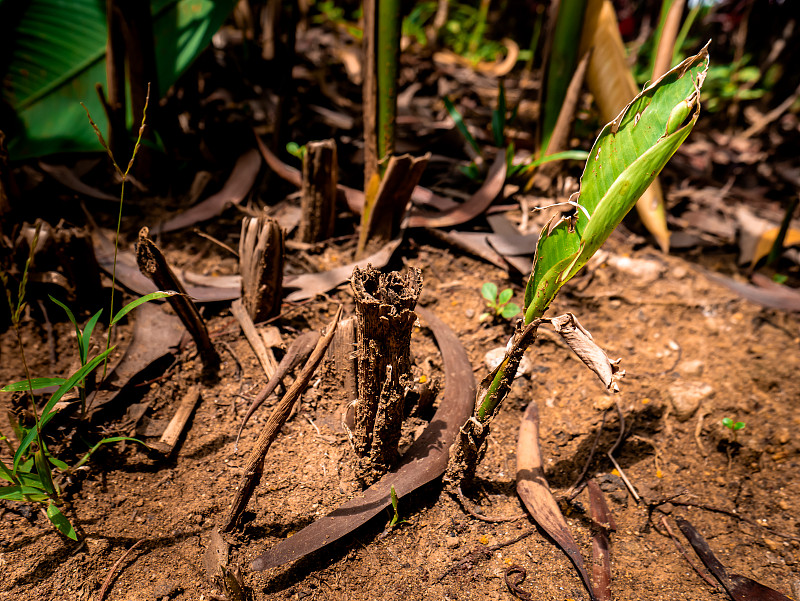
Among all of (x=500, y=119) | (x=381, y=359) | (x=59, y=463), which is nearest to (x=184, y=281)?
(x=59, y=463)

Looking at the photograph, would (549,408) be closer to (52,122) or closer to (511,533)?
(511,533)

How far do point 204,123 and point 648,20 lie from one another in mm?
2705

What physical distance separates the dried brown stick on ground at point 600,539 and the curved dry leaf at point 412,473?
1.08 feet

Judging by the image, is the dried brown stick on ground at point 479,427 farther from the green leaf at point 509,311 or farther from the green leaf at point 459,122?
the green leaf at point 459,122

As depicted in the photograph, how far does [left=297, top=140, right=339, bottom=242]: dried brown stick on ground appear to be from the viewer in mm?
1395

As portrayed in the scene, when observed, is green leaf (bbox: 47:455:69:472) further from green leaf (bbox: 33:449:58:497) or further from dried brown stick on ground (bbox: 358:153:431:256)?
dried brown stick on ground (bbox: 358:153:431:256)

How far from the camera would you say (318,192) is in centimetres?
148

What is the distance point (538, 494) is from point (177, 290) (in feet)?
3.00

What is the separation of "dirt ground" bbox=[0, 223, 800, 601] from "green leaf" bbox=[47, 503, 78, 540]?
0.06m

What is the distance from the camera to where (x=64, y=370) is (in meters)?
1.24

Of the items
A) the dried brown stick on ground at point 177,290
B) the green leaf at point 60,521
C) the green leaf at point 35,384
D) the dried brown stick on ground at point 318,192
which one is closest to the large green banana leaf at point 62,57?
the dried brown stick on ground at point 318,192

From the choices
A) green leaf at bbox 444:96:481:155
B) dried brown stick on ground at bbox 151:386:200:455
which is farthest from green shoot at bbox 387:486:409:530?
green leaf at bbox 444:96:481:155

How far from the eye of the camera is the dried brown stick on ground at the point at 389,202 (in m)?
1.39

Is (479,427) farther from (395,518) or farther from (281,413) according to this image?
(281,413)
